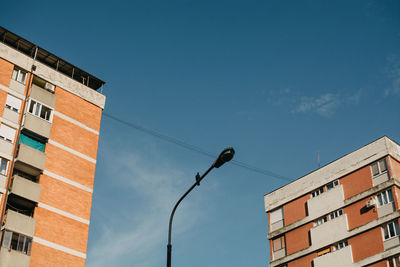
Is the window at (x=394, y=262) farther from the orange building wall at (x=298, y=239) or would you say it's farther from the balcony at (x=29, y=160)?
the balcony at (x=29, y=160)

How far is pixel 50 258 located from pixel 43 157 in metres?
6.89

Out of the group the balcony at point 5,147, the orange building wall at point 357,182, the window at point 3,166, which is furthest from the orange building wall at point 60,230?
the orange building wall at point 357,182

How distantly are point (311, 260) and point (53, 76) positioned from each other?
23.8 meters

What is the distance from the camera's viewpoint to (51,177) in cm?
3684

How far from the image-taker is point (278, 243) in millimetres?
43656

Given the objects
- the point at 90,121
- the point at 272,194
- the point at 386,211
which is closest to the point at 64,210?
the point at 90,121

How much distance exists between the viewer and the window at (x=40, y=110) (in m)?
38.3

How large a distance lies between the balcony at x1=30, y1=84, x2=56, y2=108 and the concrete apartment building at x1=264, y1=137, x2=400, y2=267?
20.0 meters

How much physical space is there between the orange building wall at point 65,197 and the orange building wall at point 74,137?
3.26 m

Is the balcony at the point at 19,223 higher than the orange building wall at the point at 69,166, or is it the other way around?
the orange building wall at the point at 69,166

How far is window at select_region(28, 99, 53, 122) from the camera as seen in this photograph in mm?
38312

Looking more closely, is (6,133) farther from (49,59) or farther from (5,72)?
(49,59)

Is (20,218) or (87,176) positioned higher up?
(87,176)

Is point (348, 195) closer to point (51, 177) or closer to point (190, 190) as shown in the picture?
point (51, 177)
